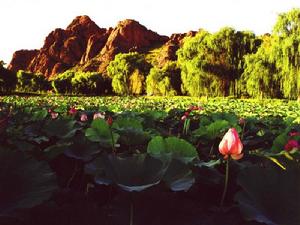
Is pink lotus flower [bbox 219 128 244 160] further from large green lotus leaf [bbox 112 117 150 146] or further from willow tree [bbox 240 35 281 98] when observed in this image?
willow tree [bbox 240 35 281 98]

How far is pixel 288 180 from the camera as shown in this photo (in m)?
0.98

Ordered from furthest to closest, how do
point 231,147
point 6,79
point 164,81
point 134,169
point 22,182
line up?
point 6,79 < point 164,81 < point 231,147 < point 134,169 < point 22,182

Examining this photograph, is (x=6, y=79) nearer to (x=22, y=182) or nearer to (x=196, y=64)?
(x=196, y=64)

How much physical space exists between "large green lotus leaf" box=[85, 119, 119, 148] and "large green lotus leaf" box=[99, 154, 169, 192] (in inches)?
35.4

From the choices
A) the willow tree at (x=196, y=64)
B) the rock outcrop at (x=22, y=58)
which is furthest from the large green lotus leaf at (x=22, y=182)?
the rock outcrop at (x=22, y=58)

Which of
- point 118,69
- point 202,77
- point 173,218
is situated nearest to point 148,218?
point 173,218

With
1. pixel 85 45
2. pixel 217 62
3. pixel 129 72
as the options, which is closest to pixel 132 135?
pixel 217 62

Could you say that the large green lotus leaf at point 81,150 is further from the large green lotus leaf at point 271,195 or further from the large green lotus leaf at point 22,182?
the large green lotus leaf at point 271,195

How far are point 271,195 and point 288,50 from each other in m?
26.5

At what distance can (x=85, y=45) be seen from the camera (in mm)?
166250

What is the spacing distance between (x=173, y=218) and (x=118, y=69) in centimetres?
7398

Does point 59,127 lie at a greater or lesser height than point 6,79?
lesser

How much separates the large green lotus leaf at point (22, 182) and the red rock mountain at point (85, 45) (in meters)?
148

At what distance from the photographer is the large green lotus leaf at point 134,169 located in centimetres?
103
